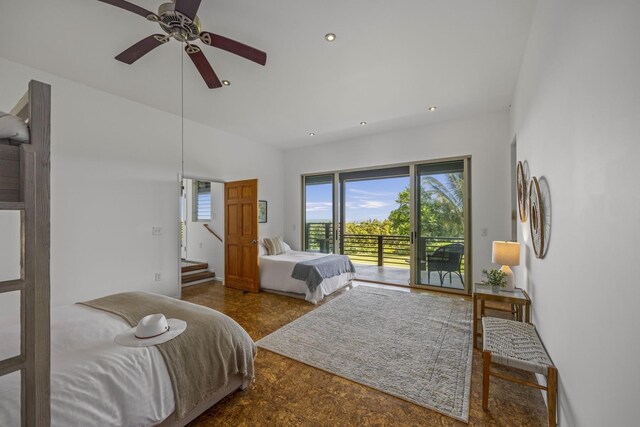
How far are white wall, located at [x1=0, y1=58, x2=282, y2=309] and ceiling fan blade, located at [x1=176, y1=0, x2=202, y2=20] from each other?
83.9 inches

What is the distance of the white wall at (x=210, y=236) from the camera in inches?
223

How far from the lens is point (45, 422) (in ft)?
2.91

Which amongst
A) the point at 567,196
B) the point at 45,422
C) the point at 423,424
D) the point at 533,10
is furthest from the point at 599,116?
the point at 45,422

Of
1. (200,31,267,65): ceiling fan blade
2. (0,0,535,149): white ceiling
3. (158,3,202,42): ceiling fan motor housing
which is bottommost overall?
(200,31,267,65): ceiling fan blade

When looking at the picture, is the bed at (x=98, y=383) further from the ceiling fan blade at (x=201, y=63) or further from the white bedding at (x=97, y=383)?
the ceiling fan blade at (x=201, y=63)

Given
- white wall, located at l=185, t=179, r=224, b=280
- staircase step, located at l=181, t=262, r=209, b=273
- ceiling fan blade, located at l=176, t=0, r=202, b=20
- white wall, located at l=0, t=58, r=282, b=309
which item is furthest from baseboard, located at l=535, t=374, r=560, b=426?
staircase step, located at l=181, t=262, r=209, b=273

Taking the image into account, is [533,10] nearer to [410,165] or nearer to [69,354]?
[410,165]

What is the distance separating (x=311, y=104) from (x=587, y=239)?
11.5 ft

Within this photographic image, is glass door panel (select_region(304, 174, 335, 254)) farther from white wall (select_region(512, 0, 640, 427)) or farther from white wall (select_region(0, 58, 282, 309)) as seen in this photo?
white wall (select_region(512, 0, 640, 427))

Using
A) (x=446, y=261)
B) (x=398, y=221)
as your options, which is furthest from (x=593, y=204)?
(x=398, y=221)

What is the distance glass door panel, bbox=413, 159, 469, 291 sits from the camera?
4574 millimetres

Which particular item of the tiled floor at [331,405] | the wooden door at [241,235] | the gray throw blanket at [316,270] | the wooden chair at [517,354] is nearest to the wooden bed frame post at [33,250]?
the tiled floor at [331,405]

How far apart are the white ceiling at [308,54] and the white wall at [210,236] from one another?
203cm

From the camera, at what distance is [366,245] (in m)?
6.62
